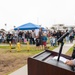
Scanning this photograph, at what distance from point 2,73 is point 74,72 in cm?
621

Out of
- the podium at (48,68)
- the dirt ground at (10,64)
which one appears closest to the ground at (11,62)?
the dirt ground at (10,64)

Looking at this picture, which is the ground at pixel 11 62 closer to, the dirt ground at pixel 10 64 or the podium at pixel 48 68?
the dirt ground at pixel 10 64

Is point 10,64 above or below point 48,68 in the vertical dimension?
below

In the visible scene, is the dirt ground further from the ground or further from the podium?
the podium

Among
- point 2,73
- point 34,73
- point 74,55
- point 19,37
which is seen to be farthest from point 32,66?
point 19,37

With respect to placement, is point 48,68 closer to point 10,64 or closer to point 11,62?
point 10,64

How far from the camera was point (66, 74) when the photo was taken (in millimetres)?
3273

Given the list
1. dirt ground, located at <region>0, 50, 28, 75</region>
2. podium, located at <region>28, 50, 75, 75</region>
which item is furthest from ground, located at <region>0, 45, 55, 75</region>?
podium, located at <region>28, 50, 75, 75</region>

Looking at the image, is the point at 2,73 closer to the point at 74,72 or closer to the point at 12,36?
the point at 74,72

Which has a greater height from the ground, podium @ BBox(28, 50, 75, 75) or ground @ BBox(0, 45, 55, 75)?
podium @ BBox(28, 50, 75, 75)

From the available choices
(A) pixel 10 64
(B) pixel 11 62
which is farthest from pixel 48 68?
(B) pixel 11 62

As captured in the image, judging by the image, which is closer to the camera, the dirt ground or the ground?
the dirt ground

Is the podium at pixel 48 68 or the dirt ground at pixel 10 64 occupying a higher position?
the podium at pixel 48 68

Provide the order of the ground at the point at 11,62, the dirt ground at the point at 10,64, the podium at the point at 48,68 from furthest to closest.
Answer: the ground at the point at 11,62 → the dirt ground at the point at 10,64 → the podium at the point at 48,68
